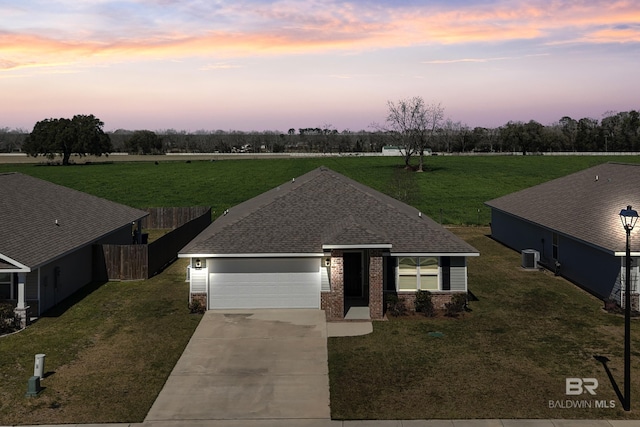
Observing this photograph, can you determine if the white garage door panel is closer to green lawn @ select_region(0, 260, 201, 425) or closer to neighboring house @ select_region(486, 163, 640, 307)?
green lawn @ select_region(0, 260, 201, 425)

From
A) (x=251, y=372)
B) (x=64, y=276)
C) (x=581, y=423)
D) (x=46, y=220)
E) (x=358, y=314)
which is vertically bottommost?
(x=581, y=423)

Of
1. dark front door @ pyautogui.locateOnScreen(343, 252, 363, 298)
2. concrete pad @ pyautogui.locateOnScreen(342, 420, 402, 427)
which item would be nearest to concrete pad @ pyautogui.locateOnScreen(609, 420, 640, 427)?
concrete pad @ pyautogui.locateOnScreen(342, 420, 402, 427)

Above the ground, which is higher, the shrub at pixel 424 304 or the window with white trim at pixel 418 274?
the window with white trim at pixel 418 274

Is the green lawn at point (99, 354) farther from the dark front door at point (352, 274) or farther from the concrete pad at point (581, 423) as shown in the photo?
the concrete pad at point (581, 423)

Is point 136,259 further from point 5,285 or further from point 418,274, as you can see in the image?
point 418,274

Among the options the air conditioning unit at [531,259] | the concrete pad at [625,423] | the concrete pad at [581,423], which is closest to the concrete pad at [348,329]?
the concrete pad at [581,423]

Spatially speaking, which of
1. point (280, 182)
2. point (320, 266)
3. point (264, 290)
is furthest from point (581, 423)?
point (280, 182)

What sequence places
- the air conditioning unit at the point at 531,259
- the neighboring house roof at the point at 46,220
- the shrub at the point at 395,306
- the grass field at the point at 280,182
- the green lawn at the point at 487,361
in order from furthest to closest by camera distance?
the grass field at the point at 280,182, the air conditioning unit at the point at 531,259, the neighboring house roof at the point at 46,220, the shrub at the point at 395,306, the green lawn at the point at 487,361
